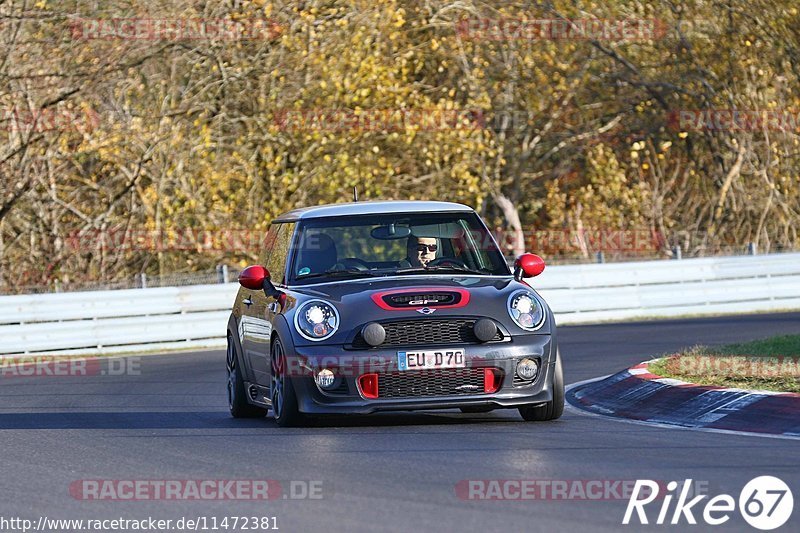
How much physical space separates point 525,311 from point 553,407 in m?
0.73

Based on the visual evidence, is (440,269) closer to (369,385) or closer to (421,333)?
(421,333)

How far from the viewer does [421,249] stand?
11.6 m

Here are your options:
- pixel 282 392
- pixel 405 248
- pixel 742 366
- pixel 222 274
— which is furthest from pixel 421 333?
pixel 222 274

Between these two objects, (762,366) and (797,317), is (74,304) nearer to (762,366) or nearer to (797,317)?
(797,317)

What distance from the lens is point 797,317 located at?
78.4ft

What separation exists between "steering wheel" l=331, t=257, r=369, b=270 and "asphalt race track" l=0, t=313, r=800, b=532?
1.13 meters

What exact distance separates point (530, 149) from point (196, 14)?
846 cm

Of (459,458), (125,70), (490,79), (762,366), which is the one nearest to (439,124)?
(490,79)

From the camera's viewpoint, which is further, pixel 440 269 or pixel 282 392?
pixel 440 269

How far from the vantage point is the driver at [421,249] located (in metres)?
11.5

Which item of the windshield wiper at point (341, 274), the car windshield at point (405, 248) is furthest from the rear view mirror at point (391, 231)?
the windshield wiper at point (341, 274)

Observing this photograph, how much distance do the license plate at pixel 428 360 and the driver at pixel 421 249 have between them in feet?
4.60

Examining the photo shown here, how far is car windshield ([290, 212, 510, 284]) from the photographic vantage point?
11.4 meters

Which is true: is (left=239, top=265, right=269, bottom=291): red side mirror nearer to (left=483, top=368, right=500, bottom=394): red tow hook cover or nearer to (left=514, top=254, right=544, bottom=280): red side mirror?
(left=514, top=254, right=544, bottom=280): red side mirror
